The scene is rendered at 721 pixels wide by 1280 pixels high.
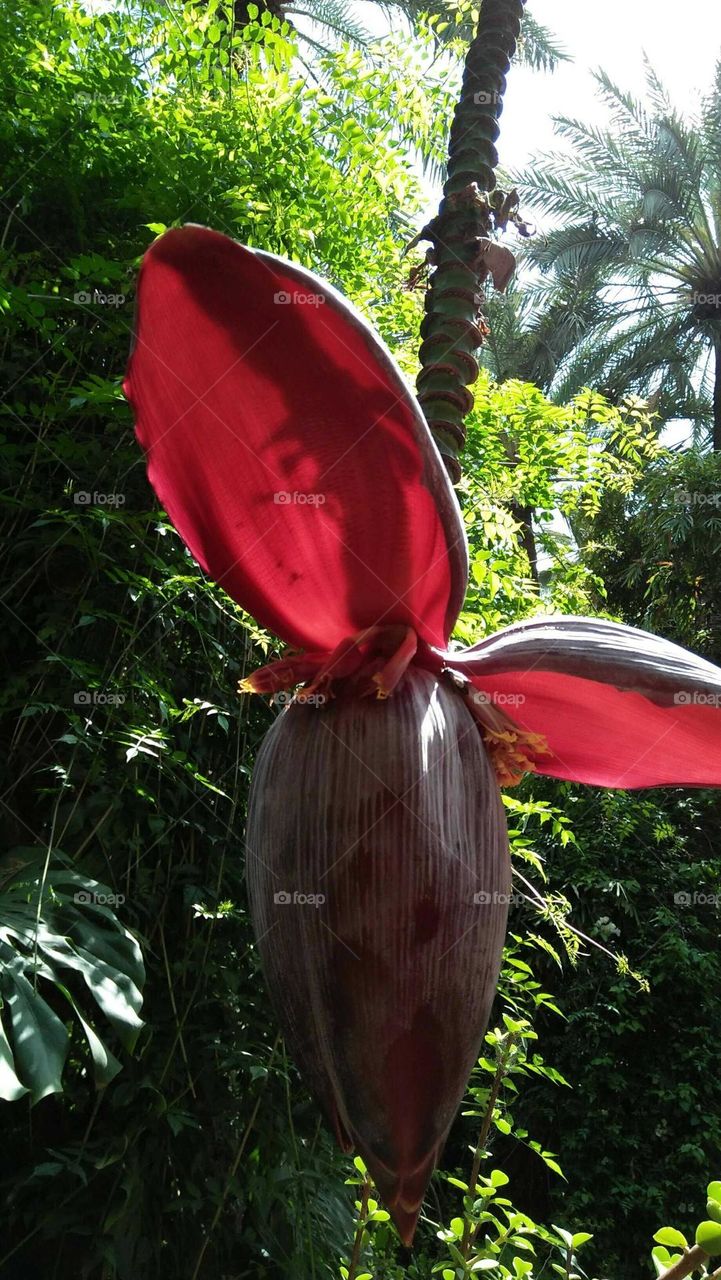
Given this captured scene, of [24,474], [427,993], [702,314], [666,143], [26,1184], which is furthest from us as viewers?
[702,314]

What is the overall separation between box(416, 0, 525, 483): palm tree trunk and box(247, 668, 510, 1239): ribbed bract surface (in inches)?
5.8

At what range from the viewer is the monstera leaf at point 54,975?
0.74 metres

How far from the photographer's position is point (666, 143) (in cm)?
761

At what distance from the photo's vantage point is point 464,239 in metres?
0.47

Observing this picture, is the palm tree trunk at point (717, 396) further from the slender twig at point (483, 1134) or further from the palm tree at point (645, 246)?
the slender twig at point (483, 1134)

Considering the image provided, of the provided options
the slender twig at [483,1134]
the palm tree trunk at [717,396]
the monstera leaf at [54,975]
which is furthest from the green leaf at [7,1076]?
the palm tree trunk at [717,396]

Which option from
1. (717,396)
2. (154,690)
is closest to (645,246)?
(717,396)

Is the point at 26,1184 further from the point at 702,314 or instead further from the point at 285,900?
the point at 702,314

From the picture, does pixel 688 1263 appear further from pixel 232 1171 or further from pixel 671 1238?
pixel 232 1171

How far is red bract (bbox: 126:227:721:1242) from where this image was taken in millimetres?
324

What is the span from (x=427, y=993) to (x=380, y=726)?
9 cm

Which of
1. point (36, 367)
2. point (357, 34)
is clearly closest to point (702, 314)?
point (357, 34)

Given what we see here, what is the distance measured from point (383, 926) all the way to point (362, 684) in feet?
0.30

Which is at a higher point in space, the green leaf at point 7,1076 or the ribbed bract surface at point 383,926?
the ribbed bract surface at point 383,926
